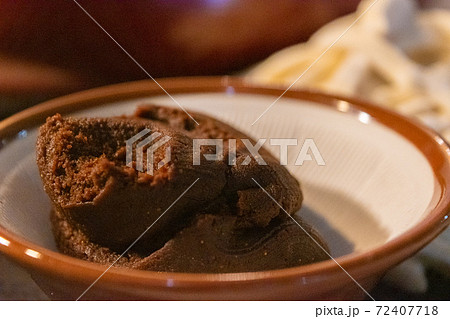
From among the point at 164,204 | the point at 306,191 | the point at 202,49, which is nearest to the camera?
the point at 164,204

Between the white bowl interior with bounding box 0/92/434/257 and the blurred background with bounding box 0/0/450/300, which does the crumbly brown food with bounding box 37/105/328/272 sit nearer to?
the white bowl interior with bounding box 0/92/434/257

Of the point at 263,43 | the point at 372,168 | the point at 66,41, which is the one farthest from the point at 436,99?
the point at 66,41

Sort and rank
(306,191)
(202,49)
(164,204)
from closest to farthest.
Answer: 1. (164,204)
2. (306,191)
3. (202,49)

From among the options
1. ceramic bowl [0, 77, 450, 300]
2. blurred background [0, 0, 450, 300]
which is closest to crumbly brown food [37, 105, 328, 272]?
ceramic bowl [0, 77, 450, 300]

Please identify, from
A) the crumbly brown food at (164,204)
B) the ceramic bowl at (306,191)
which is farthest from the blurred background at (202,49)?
the crumbly brown food at (164,204)

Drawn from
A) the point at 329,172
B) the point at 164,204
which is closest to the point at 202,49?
the point at 329,172

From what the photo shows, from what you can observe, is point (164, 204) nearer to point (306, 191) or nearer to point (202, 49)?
point (306, 191)

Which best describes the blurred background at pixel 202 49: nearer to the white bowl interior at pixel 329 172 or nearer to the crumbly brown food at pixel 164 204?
the white bowl interior at pixel 329 172
